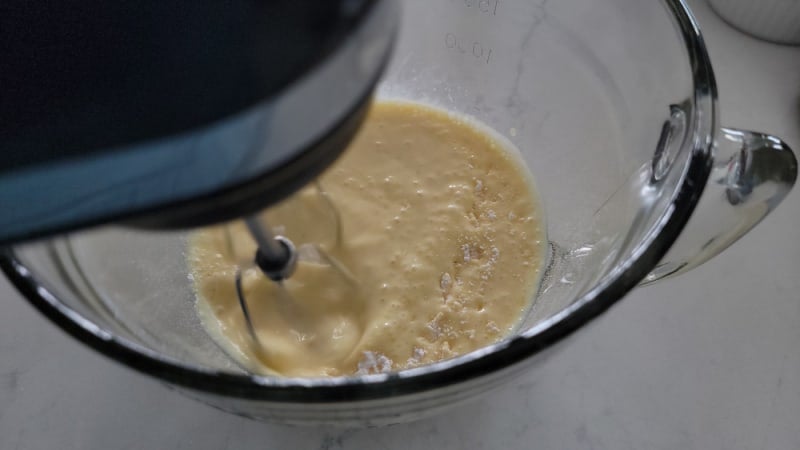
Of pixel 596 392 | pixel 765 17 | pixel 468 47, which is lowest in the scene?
pixel 596 392

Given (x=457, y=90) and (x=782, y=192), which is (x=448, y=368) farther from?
(x=457, y=90)

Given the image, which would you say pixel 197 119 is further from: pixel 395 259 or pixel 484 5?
Result: pixel 484 5

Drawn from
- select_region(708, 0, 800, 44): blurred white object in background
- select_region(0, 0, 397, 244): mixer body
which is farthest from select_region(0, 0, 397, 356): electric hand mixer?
select_region(708, 0, 800, 44): blurred white object in background

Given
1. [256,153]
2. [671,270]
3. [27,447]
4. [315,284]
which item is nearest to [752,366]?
[671,270]

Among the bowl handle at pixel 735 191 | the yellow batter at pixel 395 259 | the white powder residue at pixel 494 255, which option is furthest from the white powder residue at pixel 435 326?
the bowl handle at pixel 735 191

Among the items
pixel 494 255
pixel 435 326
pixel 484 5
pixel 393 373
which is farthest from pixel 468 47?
pixel 393 373

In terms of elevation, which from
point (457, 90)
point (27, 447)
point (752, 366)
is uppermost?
point (457, 90)

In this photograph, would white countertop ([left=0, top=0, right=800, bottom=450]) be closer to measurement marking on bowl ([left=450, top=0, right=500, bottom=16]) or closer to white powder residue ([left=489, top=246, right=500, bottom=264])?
white powder residue ([left=489, top=246, right=500, bottom=264])

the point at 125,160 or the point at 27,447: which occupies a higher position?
the point at 125,160
